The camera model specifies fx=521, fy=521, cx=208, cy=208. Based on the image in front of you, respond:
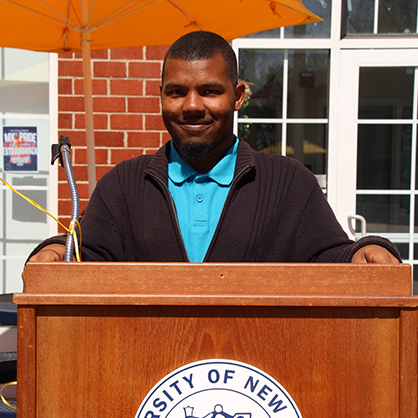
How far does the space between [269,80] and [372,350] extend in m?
3.38

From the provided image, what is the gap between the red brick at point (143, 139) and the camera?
3.80 m

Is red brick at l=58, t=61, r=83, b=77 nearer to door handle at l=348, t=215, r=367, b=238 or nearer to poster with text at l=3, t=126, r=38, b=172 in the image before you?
poster with text at l=3, t=126, r=38, b=172

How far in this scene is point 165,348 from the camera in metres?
0.99

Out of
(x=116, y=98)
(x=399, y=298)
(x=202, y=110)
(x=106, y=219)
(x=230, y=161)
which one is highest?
(x=116, y=98)

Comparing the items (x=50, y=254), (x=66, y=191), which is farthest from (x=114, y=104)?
(x=50, y=254)

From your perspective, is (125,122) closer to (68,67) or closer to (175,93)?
(68,67)

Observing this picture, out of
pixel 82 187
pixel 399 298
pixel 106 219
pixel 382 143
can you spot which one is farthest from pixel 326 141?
pixel 399 298

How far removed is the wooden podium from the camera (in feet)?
3.22

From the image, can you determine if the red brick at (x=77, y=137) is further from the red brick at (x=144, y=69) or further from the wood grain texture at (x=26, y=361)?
the wood grain texture at (x=26, y=361)

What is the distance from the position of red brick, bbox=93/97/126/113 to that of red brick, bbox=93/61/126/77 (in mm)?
174

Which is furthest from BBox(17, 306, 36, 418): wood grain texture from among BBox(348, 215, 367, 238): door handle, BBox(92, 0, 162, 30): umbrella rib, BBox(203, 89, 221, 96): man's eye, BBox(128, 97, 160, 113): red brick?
BBox(348, 215, 367, 238): door handle

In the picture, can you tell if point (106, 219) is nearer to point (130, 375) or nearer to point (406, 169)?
point (130, 375)

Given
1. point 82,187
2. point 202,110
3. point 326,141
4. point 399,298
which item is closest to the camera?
point 399,298

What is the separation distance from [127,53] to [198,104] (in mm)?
2399
